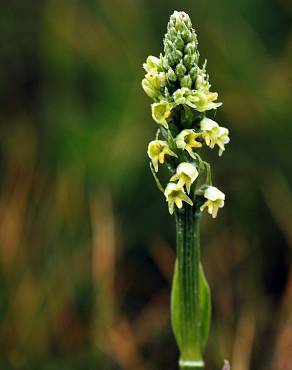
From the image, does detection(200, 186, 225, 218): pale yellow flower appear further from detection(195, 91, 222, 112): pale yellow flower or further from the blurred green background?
the blurred green background

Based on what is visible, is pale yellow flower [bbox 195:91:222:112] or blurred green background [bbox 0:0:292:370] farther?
blurred green background [bbox 0:0:292:370]

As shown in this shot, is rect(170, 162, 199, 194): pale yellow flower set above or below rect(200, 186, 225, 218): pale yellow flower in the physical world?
above

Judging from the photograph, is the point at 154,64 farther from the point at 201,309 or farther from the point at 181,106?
the point at 201,309

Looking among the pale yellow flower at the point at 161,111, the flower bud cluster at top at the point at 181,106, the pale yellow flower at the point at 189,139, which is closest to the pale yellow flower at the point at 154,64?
the flower bud cluster at top at the point at 181,106

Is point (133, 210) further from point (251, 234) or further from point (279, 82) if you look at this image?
point (279, 82)

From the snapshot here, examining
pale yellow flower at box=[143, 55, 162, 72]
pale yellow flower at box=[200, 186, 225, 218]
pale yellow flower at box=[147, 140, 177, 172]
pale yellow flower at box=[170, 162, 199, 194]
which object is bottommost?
pale yellow flower at box=[200, 186, 225, 218]

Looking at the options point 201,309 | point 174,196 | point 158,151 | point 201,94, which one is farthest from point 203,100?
point 201,309

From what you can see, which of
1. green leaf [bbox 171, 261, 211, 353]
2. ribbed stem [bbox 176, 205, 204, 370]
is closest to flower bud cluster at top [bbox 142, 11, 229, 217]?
ribbed stem [bbox 176, 205, 204, 370]
